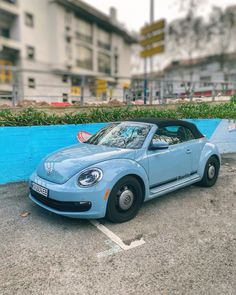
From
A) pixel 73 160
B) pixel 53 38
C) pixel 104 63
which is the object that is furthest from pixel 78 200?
pixel 104 63

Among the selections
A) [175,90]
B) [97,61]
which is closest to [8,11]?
[97,61]

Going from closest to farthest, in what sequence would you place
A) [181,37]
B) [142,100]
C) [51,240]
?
[51,240] < [142,100] < [181,37]

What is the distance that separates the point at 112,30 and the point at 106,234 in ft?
118

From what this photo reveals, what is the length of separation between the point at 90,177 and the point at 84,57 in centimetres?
2901

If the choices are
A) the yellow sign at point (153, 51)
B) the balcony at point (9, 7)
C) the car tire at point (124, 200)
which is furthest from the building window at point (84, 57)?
the car tire at point (124, 200)

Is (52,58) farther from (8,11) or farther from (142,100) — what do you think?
(142,100)

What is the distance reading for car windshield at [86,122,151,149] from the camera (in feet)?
13.3

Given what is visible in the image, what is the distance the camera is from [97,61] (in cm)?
3250

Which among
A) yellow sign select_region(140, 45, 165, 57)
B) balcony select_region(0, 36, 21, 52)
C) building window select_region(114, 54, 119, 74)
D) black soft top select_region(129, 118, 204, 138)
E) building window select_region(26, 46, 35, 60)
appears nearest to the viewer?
black soft top select_region(129, 118, 204, 138)

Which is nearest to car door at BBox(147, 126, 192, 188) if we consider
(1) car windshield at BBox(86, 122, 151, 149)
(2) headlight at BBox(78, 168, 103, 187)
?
(1) car windshield at BBox(86, 122, 151, 149)

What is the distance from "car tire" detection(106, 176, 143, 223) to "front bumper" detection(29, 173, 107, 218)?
0.14m

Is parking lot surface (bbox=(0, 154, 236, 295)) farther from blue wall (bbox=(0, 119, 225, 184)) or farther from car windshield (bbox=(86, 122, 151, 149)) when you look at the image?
blue wall (bbox=(0, 119, 225, 184))

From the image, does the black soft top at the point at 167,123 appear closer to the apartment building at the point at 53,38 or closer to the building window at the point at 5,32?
the apartment building at the point at 53,38

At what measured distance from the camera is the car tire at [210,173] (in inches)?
197
